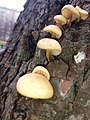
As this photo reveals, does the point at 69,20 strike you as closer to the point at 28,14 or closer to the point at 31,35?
the point at 31,35

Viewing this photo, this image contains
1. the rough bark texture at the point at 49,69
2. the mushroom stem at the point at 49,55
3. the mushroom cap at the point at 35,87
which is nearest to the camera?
the mushroom cap at the point at 35,87

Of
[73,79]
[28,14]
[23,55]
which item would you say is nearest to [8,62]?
[23,55]

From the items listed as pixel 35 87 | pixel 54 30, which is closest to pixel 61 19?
pixel 54 30

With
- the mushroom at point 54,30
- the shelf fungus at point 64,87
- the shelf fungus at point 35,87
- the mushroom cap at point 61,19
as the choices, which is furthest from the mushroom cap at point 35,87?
the mushroom cap at point 61,19

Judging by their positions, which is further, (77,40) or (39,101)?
(77,40)

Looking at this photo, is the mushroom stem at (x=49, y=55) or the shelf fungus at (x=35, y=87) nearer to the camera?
the shelf fungus at (x=35, y=87)

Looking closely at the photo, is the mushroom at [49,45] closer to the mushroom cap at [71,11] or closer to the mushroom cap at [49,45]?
the mushroom cap at [49,45]

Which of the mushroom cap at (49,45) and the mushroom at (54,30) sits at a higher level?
the mushroom at (54,30)
